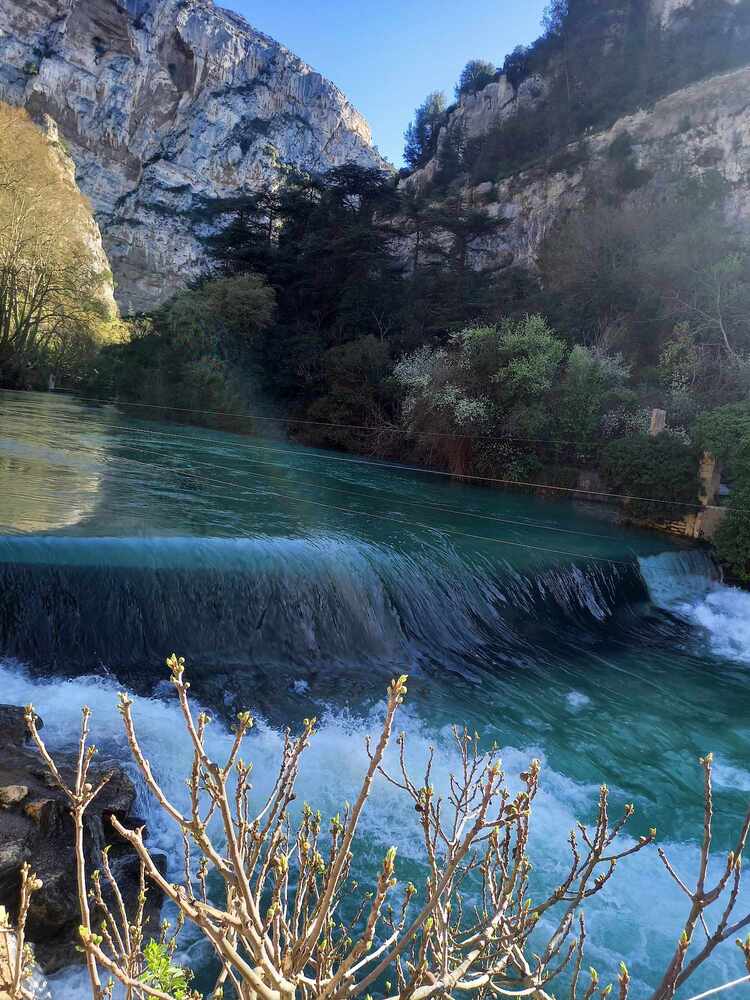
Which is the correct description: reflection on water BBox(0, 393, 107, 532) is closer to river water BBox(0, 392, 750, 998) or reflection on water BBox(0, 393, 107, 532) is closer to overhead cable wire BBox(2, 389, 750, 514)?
river water BBox(0, 392, 750, 998)

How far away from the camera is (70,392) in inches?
993

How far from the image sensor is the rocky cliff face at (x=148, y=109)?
52.4 metres

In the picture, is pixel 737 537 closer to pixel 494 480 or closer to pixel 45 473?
pixel 494 480

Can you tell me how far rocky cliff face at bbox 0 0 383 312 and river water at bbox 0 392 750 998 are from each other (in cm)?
5014

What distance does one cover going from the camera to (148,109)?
57375mm

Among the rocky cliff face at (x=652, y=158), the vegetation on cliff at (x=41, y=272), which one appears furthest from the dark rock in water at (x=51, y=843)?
the rocky cliff face at (x=652, y=158)

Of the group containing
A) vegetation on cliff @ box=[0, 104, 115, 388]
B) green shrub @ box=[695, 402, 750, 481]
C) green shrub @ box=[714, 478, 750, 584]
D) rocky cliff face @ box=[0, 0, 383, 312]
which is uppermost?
rocky cliff face @ box=[0, 0, 383, 312]

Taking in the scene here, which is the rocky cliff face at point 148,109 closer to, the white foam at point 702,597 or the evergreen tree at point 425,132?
the evergreen tree at point 425,132

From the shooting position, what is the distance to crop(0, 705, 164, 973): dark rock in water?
10.4 feet

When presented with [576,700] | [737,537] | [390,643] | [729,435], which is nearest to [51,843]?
[390,643]

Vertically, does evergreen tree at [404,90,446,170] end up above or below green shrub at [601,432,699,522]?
above

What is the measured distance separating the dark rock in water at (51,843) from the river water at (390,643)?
0.25 meters

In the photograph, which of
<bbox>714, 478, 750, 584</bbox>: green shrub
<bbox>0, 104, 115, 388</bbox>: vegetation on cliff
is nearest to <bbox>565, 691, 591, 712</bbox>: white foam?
<bbox>714, 478, 750, 584</bbox>: green shrub

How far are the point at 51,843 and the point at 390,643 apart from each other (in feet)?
13.9
